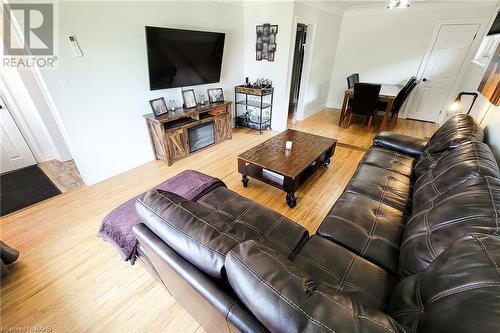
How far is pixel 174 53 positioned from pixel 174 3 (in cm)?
64

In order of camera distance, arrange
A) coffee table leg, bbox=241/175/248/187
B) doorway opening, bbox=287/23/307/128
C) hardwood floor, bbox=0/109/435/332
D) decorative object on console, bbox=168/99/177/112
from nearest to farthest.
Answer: hardwood floor, bbox=0/109/435/332
coffee table leg, bbox=241/175/248/187
decorative object on console, bbox=168/99/177/112
doorway opening, bbox=287/23/307/128

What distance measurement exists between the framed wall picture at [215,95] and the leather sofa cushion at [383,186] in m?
2.56

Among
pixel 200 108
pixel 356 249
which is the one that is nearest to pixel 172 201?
pixel 356 249

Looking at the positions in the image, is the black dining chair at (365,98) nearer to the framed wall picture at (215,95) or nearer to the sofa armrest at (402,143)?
the sofa armrest at (402,143)

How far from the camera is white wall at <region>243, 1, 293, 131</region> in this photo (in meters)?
3.38

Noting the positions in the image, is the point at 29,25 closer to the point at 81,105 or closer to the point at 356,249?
the point at 81,105

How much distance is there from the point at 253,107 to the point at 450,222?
11.8 ft

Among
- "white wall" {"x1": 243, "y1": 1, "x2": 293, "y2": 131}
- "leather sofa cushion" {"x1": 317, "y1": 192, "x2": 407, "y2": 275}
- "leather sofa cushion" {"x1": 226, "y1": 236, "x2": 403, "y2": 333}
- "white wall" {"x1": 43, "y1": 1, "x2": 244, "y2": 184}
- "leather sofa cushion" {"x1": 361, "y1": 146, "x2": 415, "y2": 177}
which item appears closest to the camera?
"leather sofa cushion" {"x1": 226, "y1": 236, "x2": 403, "y2": 333}

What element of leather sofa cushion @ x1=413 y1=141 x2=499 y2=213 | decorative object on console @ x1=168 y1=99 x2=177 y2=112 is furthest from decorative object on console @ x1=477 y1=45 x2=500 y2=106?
decorative object on console @ x1=168 y1=99 x2=177 y2=112

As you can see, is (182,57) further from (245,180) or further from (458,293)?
(458,293)

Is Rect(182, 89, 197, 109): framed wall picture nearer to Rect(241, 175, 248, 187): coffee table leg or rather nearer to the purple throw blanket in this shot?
Rect(241, 175, 248, 187): coffee table leg

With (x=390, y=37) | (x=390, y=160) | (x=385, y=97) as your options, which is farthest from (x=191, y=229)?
(x=390, y=37)

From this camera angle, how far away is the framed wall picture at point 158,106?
108 inches

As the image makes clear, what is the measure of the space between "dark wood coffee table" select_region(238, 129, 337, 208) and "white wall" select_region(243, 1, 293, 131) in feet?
5.08
